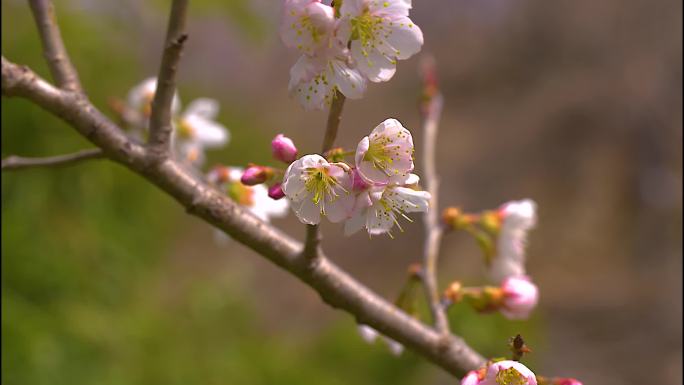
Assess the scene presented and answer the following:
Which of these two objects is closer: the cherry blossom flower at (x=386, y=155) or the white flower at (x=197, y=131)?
the cherry blossom flower at (x=386, y=155)

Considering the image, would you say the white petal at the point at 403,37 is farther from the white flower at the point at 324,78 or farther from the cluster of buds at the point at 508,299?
the cluster of buds at the point at 508,299

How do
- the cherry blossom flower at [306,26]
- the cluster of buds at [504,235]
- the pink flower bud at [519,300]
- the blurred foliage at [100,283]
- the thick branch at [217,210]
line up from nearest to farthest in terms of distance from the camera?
1. the cherry blossom flower at [306,26]
2. the thick branch at [217,210]
3. the pink flower bud at [519,300]
4. the cluster of buds at [504,235]
5. the blurred foliage at [100,283]

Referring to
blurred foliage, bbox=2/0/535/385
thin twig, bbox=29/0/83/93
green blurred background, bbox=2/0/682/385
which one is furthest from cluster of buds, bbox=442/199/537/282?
blurred foliage, bbox=2/0/535/385

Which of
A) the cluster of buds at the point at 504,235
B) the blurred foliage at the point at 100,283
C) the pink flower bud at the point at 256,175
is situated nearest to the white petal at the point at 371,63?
the pink flower bud at the point at 256,175

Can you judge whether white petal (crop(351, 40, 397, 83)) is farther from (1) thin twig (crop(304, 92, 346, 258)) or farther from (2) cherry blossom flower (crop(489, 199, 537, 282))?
(2) cherry blossom flower (crop(489, 199, 537, 282))

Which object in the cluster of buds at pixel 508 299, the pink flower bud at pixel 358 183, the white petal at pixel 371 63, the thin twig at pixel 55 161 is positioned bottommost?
the thin twig at pixel 55 161

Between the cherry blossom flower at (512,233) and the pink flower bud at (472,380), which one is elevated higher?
the cherry blossom flower at (512,233)

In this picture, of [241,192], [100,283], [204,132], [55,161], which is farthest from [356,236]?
[55,161]
